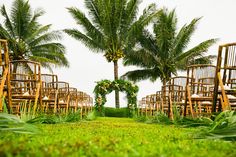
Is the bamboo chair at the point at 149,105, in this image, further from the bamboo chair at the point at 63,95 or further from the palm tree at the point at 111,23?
the palm tree at the point at 111,23

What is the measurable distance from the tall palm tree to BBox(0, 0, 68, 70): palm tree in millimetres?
4922

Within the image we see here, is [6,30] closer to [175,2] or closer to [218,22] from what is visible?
[175,2]

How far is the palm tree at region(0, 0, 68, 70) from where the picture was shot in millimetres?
21312

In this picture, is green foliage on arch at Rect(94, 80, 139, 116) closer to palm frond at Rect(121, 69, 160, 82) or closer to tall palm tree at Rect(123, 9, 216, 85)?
tall palm tree at Rect(123, 9, 216, 85)

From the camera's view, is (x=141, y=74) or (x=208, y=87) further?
(x=141, y=74)

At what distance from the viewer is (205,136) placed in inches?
88.4

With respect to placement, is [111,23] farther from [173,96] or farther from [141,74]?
[173,96]

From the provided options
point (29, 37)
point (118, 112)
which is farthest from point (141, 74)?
point (29, 37)

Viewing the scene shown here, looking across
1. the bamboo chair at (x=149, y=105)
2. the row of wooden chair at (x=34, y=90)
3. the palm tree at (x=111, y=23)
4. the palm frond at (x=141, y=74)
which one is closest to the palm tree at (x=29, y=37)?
the palm tree at (x=111, y=23)

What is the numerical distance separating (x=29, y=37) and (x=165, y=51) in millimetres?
9096

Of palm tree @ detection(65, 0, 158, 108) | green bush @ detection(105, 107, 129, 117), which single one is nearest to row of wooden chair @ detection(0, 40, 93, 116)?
green bush @ detection(105, 107, 129, 117)

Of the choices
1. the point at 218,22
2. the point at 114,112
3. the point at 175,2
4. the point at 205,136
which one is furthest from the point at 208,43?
the point at 205,136

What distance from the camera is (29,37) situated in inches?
873

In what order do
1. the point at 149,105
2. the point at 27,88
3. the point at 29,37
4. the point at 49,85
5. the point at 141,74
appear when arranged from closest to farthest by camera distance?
the point at 27,88 → the point at 49,85 → the point at 149,105 → the point at 29,37 → the point at 141,74
